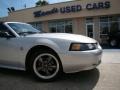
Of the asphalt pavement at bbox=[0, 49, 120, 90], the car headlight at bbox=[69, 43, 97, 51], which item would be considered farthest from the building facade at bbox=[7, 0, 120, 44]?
the car headlight at bbox=[69, 43, 97, 51]

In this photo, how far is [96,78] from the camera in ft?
17.5

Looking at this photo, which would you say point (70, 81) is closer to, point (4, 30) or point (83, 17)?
point (4, 30)

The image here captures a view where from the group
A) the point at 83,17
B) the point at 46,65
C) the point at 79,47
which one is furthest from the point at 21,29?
the point at 83,17

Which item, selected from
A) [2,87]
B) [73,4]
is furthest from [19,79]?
[73,4]

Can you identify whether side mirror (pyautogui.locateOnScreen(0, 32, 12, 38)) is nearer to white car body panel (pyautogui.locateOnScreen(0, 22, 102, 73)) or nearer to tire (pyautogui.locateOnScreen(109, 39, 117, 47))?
white car body panel (pyautogui.locateOnScreen(0, 22, 102, 73))

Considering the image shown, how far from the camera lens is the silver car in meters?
4.88

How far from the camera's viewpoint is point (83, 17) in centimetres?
2602

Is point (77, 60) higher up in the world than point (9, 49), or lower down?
lower down

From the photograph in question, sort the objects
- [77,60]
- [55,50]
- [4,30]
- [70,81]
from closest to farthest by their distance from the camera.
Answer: [77,60] < [55,50] < [70,81] < [4,30]

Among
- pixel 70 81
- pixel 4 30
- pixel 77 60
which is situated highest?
pixel 4 30

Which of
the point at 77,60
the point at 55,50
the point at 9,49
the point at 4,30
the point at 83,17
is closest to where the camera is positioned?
the point at 77,60

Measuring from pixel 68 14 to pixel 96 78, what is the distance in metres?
21.6

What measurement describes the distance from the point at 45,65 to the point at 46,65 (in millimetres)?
26

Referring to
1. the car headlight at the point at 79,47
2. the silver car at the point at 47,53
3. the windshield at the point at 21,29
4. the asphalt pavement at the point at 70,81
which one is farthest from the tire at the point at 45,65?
the windshield at the point at 21,29
